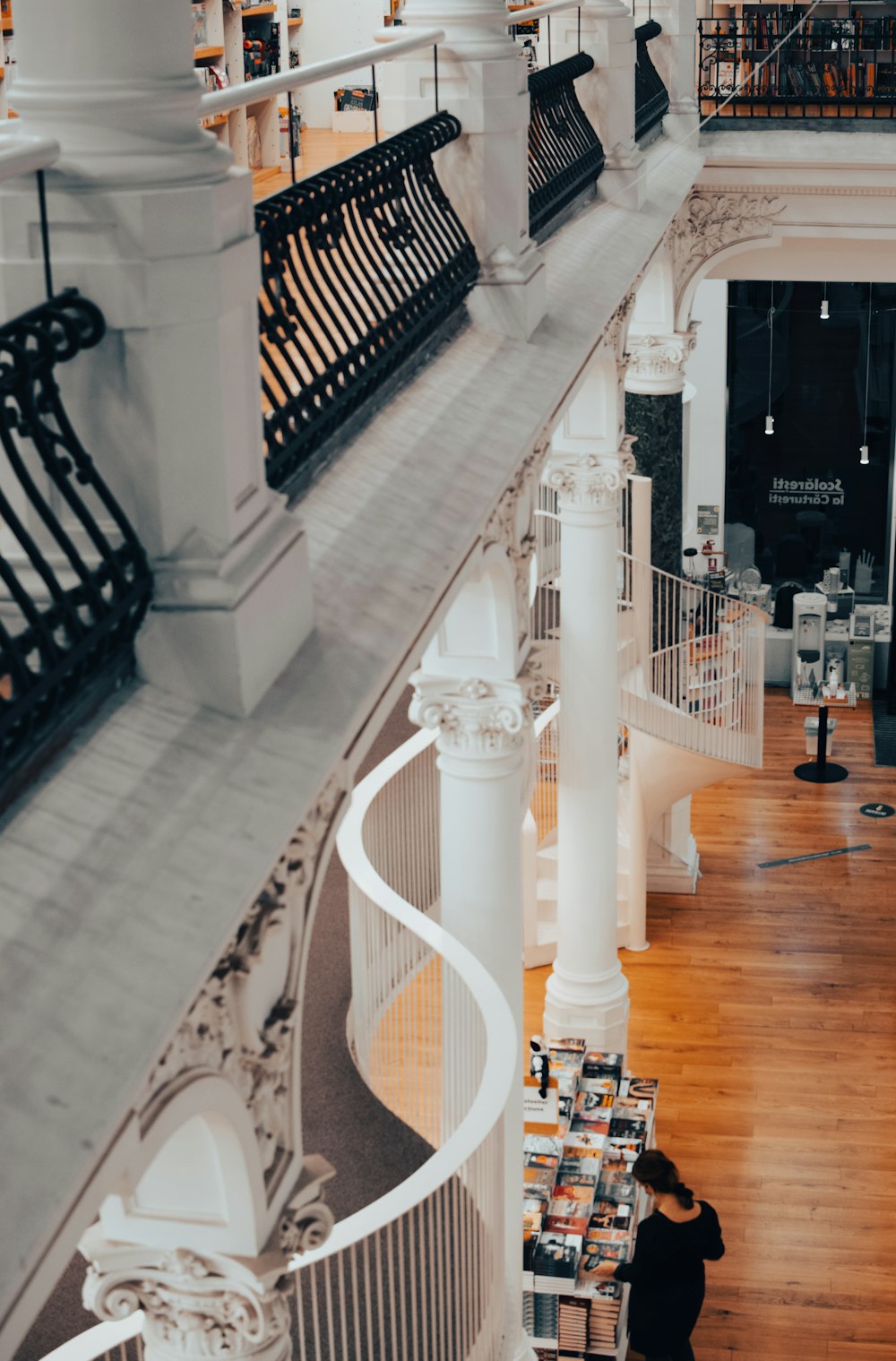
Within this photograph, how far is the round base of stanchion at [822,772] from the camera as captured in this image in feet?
48.8

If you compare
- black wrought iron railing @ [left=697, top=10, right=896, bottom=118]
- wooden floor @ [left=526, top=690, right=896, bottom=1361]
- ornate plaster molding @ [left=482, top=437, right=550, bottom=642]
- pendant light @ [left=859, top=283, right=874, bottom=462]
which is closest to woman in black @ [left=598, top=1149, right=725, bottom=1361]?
wooden floor @ [left=526, top=690, right=896, bottom=1361]

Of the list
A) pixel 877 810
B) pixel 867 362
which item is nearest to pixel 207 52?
pixel 877 810

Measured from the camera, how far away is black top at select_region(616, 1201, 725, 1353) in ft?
22.4

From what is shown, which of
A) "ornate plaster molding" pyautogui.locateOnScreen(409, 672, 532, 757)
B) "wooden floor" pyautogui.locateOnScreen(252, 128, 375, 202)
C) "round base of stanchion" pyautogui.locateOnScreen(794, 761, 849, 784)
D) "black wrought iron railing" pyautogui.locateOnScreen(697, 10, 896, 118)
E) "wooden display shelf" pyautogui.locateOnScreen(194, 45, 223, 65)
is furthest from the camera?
"round base of stanchion" pyautogui.locateOnScreen(794, 761, 849, 784)

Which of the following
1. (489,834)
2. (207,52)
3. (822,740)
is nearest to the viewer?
(489,834)

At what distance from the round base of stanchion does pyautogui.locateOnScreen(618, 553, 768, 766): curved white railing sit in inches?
131

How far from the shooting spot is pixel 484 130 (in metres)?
5.33

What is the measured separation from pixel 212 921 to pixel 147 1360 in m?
1.21

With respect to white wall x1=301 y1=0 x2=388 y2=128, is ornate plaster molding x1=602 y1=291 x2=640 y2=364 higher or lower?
lower

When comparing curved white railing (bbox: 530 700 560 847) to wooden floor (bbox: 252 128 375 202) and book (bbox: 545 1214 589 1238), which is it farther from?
wooden floor (bbox: 252 128 375 202)

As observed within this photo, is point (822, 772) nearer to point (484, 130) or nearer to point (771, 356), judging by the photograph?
point (771, 356)

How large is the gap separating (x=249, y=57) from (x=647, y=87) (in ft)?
14.0

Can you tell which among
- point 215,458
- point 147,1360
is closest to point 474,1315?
point 147,1360

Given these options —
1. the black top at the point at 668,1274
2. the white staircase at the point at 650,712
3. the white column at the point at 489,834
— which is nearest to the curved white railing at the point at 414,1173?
the white column at the point at 489,834
